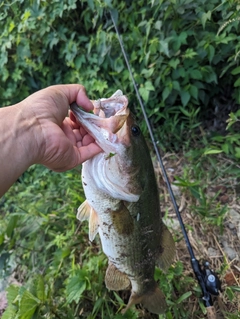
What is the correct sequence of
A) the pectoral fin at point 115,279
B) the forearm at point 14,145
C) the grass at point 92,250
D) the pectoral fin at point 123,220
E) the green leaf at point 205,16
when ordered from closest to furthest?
the forearm at point 14,145
the pectoral fin at point 123,220
the pectoral fin at point 115,279
the grass at point 92,250
the green leaf at point 205,16

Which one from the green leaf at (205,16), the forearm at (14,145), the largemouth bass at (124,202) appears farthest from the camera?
the green leaf at (205,16)

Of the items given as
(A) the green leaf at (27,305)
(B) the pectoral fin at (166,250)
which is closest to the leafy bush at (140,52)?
(B) the pectoral fin at (166,250)

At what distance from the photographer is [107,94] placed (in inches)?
142

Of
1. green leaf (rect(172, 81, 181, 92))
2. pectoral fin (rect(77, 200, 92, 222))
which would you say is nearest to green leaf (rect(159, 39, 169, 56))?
green leaf (rect(172, 81, 181, 92))

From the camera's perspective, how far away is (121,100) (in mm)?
1750

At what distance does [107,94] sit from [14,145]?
2.06 meters

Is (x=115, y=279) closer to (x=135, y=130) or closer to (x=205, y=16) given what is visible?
(x=135, y=130)

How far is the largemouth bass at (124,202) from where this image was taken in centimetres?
175

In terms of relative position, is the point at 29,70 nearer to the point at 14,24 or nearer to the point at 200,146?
the point at 14,24

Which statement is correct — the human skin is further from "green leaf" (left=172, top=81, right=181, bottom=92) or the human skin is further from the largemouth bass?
"green leaf" (left=172, top=81, right=181, bottom=92)

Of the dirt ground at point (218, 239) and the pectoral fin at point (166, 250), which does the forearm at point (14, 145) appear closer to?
the pectoral fin at point (166, 250)

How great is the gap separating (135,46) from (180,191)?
152 centimetres

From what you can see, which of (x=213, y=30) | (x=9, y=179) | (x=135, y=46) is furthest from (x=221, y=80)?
(x=9, y=179)

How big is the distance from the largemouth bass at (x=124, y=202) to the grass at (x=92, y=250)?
9.5 inches
